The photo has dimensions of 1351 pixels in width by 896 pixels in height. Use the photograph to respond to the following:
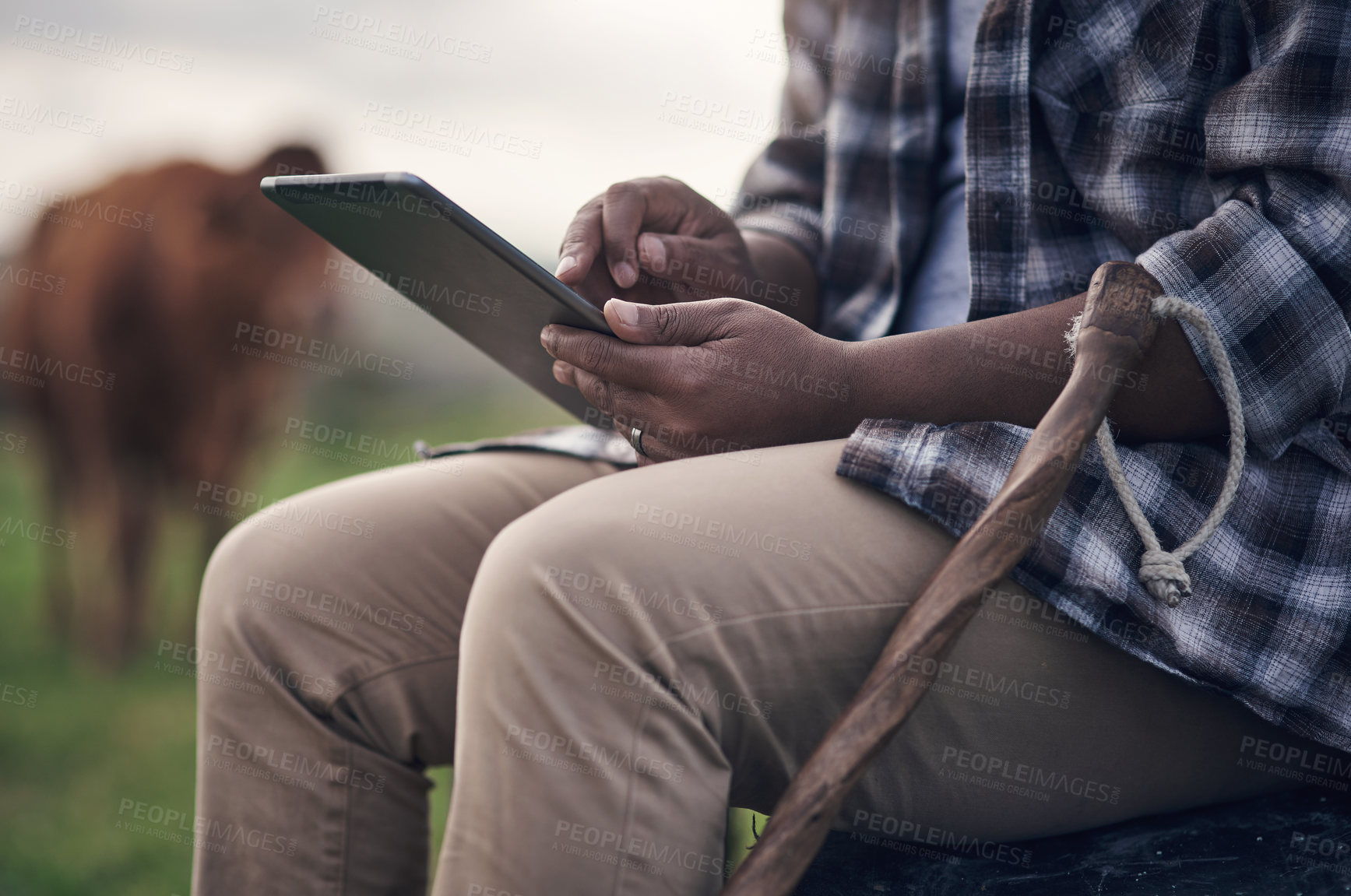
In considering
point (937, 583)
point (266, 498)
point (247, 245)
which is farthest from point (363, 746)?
point (266, 498)

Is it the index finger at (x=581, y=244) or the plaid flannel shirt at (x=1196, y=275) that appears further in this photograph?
the index finger at (x=581, y=244)

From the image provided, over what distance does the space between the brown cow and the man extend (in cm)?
187

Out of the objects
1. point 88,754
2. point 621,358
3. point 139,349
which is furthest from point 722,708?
point 139,349

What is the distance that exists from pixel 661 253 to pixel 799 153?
42cm

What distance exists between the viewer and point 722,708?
49 centimetres

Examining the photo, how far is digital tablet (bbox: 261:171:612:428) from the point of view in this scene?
0.52 m

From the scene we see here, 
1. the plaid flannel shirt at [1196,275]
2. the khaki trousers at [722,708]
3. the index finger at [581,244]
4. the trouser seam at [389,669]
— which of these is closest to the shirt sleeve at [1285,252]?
the plaid flannel shirt at [1196,275]

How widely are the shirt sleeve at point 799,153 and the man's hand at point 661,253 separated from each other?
148 millimetres

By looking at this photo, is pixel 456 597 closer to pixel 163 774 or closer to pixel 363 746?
pixel 363 746

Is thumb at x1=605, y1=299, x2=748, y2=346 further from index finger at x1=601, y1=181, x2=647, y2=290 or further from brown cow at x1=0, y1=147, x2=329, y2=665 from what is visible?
brown cow at x1=0, y1=147, x2=329, y2=665

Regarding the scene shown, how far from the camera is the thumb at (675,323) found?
1.88 feet

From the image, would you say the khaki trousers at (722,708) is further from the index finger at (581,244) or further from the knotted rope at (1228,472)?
the index finger at (581,244)

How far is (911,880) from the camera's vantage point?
1.91 feet

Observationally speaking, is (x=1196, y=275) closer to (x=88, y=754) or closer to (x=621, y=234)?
(x=621, y=234)
